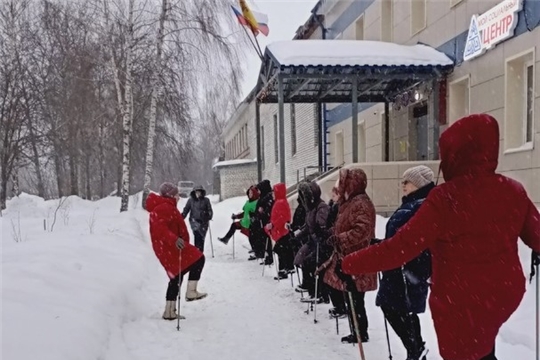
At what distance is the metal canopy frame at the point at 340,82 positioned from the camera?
11.9 m

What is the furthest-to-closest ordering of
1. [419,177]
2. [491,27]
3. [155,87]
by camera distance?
[155,87]
[491,27]
[419,177]

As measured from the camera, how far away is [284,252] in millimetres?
8727

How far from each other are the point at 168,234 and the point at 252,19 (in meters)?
10.5

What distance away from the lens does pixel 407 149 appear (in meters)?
14.6

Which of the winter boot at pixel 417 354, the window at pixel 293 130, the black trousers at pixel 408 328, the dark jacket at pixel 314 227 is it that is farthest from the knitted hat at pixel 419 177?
the window at pixel 293 130

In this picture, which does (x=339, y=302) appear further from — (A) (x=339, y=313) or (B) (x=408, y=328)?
(B) (x=408, y=328)

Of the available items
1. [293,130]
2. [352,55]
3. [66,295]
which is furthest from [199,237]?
[293,130]

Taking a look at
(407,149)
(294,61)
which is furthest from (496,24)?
(407,149)

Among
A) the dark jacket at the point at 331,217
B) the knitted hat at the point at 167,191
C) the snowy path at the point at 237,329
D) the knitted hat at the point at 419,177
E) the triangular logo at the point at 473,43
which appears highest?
the triangular logo at the point at 473,43

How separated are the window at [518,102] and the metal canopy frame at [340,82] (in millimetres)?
2319

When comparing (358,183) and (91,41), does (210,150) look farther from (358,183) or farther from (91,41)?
(358,183)

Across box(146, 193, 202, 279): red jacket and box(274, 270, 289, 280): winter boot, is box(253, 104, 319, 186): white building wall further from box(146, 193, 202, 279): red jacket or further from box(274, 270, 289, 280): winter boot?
box(146, 193, 202, 279): red jacket

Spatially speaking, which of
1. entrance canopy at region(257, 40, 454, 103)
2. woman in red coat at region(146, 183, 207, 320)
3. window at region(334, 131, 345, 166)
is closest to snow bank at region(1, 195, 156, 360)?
woman in red coat at region(146, 183, 207, 320)

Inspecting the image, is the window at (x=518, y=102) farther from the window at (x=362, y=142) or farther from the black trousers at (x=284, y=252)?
the window at (x=362, y=142)
